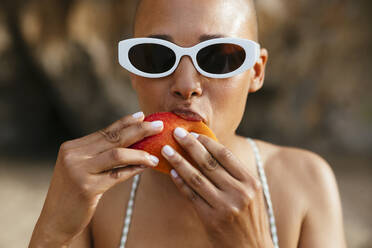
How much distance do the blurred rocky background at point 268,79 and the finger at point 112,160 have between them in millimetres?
2708

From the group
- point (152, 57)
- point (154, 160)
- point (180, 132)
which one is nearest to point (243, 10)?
point (152, 57)

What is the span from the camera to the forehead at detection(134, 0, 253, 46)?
1164mm

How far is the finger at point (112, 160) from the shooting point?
969mm

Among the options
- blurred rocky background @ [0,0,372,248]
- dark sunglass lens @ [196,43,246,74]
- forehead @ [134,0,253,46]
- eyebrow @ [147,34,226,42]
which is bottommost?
blurred rocky background @ [0,0,372,248]

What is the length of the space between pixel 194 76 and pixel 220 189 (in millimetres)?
358

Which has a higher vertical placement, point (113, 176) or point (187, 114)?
point (187, 114)

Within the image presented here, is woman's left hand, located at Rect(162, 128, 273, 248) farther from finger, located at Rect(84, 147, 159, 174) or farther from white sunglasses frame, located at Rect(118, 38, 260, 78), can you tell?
white sunglasses frame, located at Rect(118, 38, 260, 78)

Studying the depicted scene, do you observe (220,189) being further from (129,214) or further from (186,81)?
(129,214)

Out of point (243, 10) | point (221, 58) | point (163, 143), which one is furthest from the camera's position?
point (243, 10)

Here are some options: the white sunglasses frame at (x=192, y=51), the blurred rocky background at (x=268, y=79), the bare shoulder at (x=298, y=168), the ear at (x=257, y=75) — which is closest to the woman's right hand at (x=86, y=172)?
the white sunglasses frame at (x=192, y=51)

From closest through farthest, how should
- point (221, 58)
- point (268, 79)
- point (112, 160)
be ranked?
point (112, 160) < point (221, 58) < point (268, 79)

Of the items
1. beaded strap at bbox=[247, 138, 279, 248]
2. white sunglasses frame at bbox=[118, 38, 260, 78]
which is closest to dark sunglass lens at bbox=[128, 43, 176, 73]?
white sunglasses frame at bbox=[118, 38, 260, 78]

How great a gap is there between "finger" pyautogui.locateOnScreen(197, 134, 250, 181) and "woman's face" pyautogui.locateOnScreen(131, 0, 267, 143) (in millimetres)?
176

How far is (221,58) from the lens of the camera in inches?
46.4
